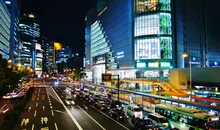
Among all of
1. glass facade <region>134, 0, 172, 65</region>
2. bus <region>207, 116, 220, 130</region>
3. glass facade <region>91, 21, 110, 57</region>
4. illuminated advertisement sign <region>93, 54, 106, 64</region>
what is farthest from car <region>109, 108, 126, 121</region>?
illuminated advertisement sign <region>93, 54, 106, 64</region>

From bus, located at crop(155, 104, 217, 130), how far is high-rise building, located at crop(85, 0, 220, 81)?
57795mm

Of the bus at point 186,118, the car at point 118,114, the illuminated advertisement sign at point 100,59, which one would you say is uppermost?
the illuminated advertisement sign at point 100,59

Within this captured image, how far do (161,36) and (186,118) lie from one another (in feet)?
214

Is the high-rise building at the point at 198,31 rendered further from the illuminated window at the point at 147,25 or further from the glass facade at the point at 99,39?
the glass facade at the point at 99,39

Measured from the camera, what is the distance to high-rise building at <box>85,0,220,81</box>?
275 ft

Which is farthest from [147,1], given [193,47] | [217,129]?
[217,129]

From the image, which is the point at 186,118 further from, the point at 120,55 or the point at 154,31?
the point at 120,55

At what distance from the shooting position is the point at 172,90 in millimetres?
47844

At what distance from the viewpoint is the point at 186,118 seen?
22875mm

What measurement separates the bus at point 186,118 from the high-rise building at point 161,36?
190 ft

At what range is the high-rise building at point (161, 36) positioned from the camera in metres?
83.7

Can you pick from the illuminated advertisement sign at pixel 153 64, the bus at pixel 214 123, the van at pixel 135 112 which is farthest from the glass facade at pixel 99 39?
the bus at pixel 214 123

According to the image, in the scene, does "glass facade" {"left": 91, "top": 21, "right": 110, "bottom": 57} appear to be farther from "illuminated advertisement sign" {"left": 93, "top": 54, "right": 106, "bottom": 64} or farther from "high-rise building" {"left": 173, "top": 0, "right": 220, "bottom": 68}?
"high-rise building" {"left": 173, "top": 0, "right": 220, "bottom": 68}

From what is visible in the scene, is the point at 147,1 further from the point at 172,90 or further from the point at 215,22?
the point at 172,90
